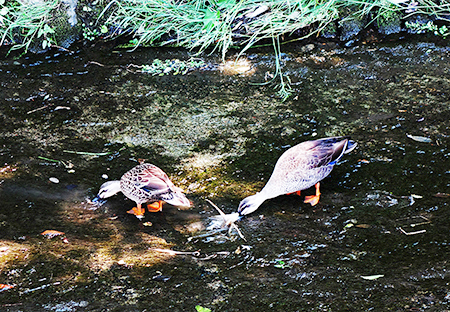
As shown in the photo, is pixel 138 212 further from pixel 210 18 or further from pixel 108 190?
pixel 210 18

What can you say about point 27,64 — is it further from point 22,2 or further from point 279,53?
point 279,53

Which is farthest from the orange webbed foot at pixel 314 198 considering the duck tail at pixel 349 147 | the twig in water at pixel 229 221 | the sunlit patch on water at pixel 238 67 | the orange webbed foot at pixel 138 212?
the sunlit patch on water at pixel 238 67

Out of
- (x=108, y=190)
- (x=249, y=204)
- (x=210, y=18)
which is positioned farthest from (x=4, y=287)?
(x=210, y=18)

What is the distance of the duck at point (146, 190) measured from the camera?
372cm

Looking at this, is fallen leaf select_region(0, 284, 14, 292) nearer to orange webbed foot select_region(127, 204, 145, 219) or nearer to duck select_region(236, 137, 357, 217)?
orange webbed foot select_region(127, 204, 145, 219)

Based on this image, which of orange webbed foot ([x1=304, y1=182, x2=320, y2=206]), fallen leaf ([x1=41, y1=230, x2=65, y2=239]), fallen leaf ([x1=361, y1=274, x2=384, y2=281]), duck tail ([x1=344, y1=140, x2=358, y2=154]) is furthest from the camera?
duck tail ([x1=344, y1=140, x2=358, y2=154])

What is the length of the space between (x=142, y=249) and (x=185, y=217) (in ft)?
1.75

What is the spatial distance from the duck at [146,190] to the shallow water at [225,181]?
0.11 m

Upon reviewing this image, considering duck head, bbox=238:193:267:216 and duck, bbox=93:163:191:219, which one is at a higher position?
duck, bbox=93:163:191:219

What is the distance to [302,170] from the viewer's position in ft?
12.5

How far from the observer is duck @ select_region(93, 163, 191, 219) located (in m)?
3.72

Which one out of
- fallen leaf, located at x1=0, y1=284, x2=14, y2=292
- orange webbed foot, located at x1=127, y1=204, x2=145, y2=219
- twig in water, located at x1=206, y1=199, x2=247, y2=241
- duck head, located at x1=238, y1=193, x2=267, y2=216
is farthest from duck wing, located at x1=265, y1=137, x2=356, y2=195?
fallen leaf, located at x1=0, y1=284, x2=14, y2=292

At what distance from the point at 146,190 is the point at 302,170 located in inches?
51.0

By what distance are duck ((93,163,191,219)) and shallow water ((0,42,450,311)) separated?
11 cm
